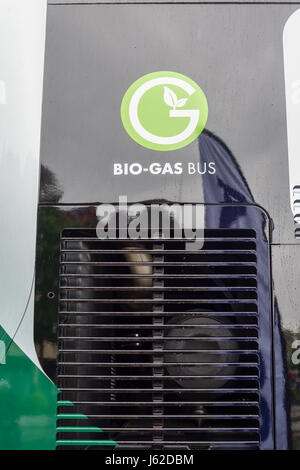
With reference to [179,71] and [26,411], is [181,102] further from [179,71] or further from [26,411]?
[26,411]

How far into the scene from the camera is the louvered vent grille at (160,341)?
6.85 feet

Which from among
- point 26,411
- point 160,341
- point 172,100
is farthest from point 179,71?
point 26,411

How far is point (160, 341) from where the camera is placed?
83.5 inches

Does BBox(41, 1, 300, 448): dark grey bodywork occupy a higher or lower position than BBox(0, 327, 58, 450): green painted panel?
higher

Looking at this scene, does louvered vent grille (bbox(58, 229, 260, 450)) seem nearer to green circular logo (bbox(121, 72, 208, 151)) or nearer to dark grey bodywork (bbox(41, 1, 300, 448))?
dark grey bodywork (bbox(41, 1, 300, 448))

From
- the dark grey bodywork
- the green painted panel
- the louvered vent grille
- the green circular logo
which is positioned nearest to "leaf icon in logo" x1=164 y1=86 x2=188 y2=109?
the green circular logo

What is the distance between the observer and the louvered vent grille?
2088mm

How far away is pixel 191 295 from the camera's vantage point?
217 centimetres

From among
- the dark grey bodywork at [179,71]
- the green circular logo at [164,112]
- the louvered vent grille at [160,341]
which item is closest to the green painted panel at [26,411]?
the louvered vent grille at [160,341]

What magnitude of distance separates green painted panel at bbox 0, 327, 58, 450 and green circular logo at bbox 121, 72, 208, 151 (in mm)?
1096

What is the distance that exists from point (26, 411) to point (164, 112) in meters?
1.36

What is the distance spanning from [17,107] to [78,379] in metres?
1.19
